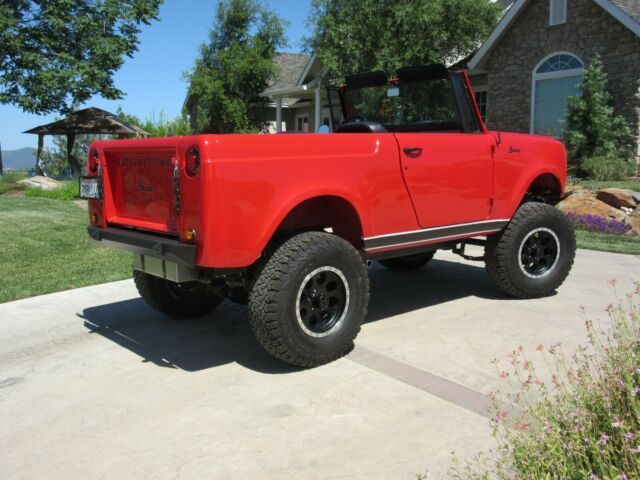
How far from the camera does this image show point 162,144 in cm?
370

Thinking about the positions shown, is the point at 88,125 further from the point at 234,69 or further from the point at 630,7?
the point at 630,7

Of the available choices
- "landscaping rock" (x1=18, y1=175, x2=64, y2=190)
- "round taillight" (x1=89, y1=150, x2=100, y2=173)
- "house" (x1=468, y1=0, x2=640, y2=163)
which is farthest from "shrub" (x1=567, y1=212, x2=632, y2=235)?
"landscaping rock" (x1=18, y1=175, x2=64, y2=190)

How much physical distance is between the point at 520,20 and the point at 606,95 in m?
3.74

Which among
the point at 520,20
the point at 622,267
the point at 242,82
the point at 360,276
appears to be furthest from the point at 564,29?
the point at 242,82

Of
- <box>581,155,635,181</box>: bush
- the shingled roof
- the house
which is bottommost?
<box>581,155,635,181</box>: bush

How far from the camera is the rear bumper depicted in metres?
3.44

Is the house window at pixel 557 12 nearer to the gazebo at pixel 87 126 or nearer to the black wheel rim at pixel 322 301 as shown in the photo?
the gazebo at pixel 87 126

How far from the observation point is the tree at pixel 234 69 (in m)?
27.8

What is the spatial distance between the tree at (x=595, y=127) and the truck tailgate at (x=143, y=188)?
1181cm

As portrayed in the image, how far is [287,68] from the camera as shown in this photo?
30.3 meters

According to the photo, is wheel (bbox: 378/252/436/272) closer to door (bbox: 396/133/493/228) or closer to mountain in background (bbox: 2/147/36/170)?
door (bbox: 396/133/493/228)

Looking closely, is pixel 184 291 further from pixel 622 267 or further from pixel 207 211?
pixel 622 267

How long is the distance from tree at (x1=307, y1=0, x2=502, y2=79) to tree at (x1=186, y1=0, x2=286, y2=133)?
9385mm

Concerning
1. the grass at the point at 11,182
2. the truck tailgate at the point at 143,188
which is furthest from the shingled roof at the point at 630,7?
the grass at the point at 11,182
